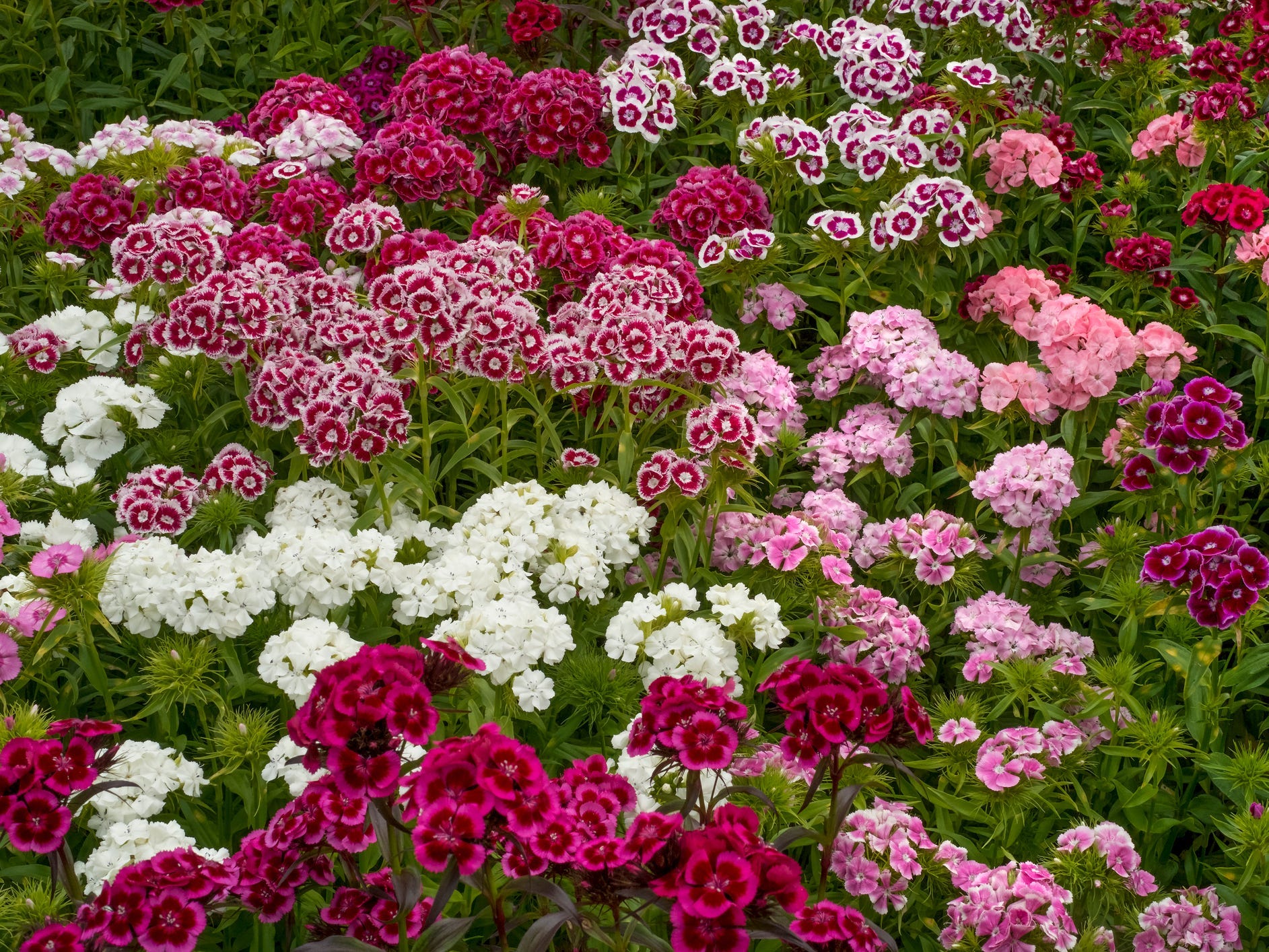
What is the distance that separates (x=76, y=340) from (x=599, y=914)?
3199 millimetres

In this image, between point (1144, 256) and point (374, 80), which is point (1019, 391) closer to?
point (1144, 256)

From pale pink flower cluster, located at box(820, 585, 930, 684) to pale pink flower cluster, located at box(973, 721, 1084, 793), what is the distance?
17.2 inches

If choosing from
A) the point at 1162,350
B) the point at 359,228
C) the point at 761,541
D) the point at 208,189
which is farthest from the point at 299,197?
the point at 1162,350

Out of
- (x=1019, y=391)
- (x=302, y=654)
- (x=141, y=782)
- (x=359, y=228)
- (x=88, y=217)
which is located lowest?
(x=141, y=782)

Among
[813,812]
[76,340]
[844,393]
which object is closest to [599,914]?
[813,812]

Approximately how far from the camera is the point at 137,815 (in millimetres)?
3010

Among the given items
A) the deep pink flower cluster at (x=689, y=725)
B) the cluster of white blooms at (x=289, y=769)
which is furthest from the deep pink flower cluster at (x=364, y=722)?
the cluster of white blooms at (x=289, y=769)

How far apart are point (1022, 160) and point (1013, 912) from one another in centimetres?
352

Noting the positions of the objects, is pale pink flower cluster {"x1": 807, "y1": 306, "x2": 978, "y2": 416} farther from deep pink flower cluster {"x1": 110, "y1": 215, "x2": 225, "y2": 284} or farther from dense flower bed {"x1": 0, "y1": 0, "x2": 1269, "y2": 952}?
deep pink flower cluster {"x1": 110, "y1": 215, "x2": 225, "y2": 284}

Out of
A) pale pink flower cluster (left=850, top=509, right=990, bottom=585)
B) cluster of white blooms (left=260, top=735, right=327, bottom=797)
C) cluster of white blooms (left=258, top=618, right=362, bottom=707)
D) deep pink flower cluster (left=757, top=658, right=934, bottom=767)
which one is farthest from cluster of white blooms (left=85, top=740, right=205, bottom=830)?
pale pink flower cluster (left=850, top=509, right=990, bottom=585)

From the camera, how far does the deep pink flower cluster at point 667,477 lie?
12.9 ft

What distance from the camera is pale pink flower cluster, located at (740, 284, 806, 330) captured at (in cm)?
507

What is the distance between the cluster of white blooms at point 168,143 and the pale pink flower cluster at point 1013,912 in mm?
4203

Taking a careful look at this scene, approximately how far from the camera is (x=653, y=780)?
2.94m
